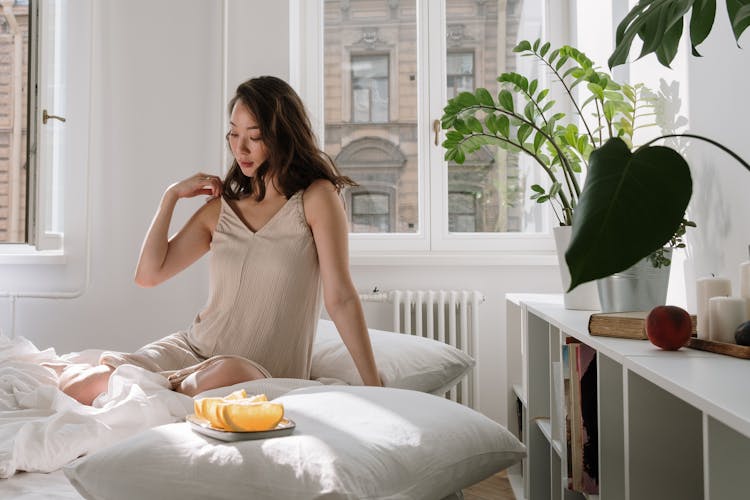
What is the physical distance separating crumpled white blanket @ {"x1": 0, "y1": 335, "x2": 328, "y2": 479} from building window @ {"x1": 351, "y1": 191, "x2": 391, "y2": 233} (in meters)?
1.79

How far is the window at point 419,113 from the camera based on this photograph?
327cm

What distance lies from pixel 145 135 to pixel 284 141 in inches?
61.3

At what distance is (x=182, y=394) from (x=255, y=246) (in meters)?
0.50

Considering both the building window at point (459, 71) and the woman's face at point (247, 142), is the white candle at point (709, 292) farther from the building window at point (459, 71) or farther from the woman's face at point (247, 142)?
the building window at point (459, 71)

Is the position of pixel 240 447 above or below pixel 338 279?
below

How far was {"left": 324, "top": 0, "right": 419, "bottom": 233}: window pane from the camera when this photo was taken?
330 cm

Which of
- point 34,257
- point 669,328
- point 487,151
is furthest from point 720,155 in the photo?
point 34,257

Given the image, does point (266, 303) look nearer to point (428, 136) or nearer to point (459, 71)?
point (428, 136)

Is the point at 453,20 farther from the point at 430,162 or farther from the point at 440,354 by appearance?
the point at 440,354

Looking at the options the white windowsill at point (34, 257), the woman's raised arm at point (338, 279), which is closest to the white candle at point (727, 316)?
the woman's raised arm at point (338, 279)

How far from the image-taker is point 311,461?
0.91m

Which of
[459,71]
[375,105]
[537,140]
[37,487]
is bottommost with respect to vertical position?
[37,487]

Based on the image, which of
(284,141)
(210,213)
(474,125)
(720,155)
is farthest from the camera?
(474,125)

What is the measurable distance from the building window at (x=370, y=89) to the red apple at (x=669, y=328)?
2280mm
